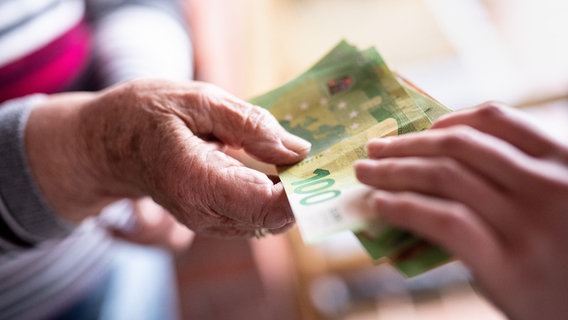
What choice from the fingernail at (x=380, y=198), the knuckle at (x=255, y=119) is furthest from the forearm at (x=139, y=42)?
the fingernail at (x=380, y=198)

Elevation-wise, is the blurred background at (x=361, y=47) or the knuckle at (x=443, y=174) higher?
the knuckle at (x=443, y=174)

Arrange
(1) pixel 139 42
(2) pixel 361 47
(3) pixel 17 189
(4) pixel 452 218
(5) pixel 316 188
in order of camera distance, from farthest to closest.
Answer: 1. (2) pixel 361 47
2. (1) pixel 139 42
3. (3) pixel 17 189
4. (5) pixel 316 188
5. (4) pixel 452 218

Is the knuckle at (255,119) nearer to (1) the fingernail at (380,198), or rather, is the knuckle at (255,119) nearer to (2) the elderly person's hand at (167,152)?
(2) the elderly person's hand at (167,152)

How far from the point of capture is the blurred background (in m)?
→ 1.39

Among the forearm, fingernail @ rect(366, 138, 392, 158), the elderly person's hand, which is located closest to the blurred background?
the forearm

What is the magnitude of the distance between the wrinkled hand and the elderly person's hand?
157mm

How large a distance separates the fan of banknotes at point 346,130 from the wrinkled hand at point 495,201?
0.04 meters

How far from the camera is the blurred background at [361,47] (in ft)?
4.56

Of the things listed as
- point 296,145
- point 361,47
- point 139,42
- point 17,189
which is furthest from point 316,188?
point 361,47

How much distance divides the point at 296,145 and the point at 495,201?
257 mm

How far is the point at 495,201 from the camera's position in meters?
0.39

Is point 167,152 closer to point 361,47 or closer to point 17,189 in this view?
point 17,189

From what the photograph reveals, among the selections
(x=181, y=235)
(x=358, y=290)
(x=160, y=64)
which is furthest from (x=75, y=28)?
(x=358, y=290)

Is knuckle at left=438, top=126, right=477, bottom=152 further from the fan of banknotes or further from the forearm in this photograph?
the forearm
